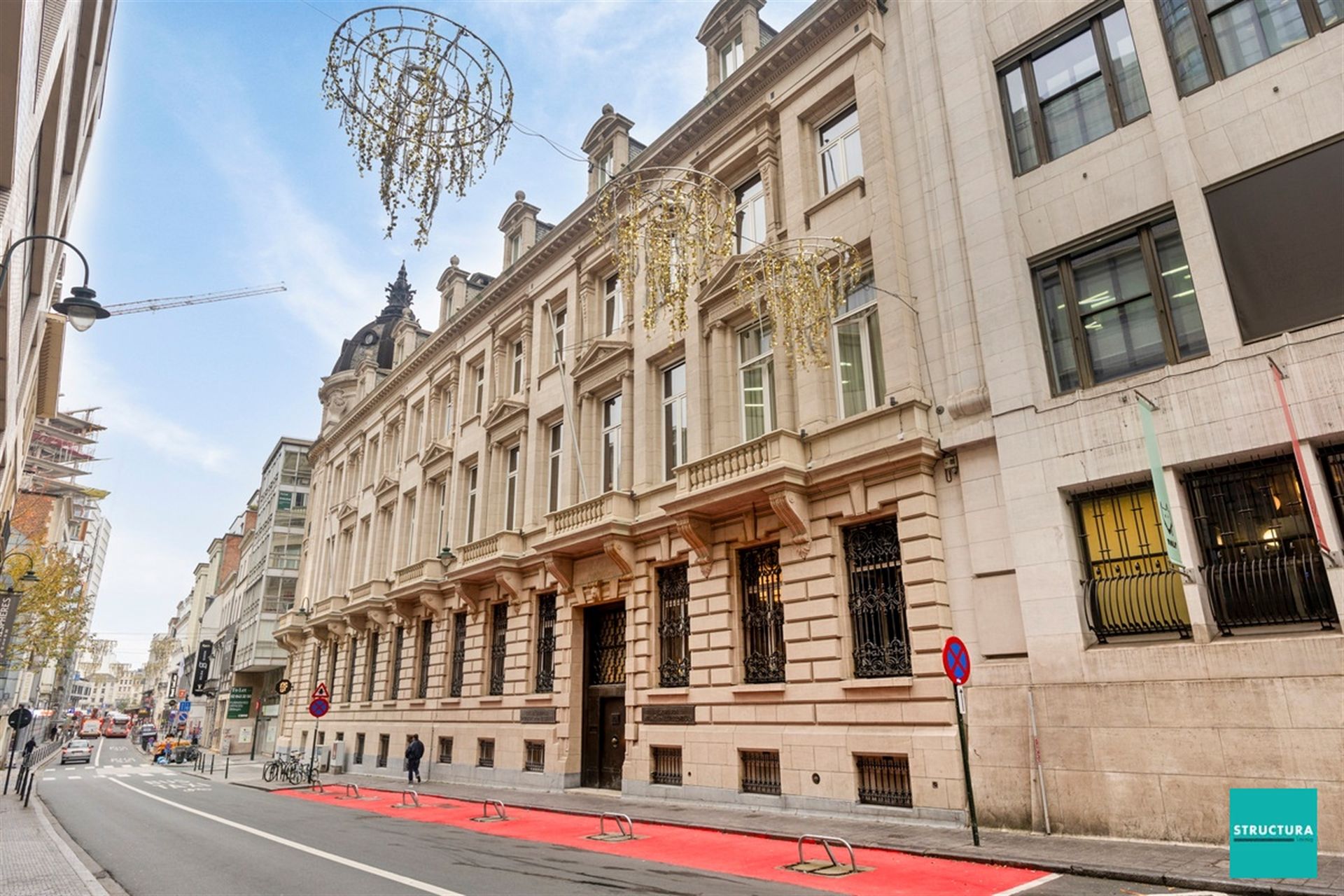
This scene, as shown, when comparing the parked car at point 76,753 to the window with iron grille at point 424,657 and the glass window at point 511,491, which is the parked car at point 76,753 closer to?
the window with iron grille at point 424,657

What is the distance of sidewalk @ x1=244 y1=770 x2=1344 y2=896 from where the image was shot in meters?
8.37

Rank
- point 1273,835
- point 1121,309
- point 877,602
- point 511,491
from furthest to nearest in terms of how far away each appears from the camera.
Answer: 1. point 511,491
2. point 877,602
3. point 1121,309
4. point 1273,835

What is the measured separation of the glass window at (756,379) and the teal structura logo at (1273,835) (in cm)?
1303

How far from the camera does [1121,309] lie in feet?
43.5

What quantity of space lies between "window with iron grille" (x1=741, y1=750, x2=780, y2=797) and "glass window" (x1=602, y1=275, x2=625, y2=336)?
44.6ft

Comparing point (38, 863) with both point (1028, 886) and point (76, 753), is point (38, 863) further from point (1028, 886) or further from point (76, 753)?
point (76, 753)

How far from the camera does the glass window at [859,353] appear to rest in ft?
54.9

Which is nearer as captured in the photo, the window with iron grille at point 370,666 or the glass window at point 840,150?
the glass window at point 840,150

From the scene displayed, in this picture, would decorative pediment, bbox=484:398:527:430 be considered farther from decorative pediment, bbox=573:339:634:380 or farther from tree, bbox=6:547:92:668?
tree, bbox=6:547:92:668

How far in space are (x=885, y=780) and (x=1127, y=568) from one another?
5742 mm

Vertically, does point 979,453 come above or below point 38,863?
above

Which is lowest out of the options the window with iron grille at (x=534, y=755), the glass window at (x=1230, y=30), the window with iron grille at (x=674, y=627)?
the window with iron grille at (x=534, y=755)

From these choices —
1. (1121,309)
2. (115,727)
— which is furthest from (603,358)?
(115,727)

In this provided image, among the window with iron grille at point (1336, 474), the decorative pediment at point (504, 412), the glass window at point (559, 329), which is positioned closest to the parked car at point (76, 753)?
the decorative pediment at point (504, 412)
